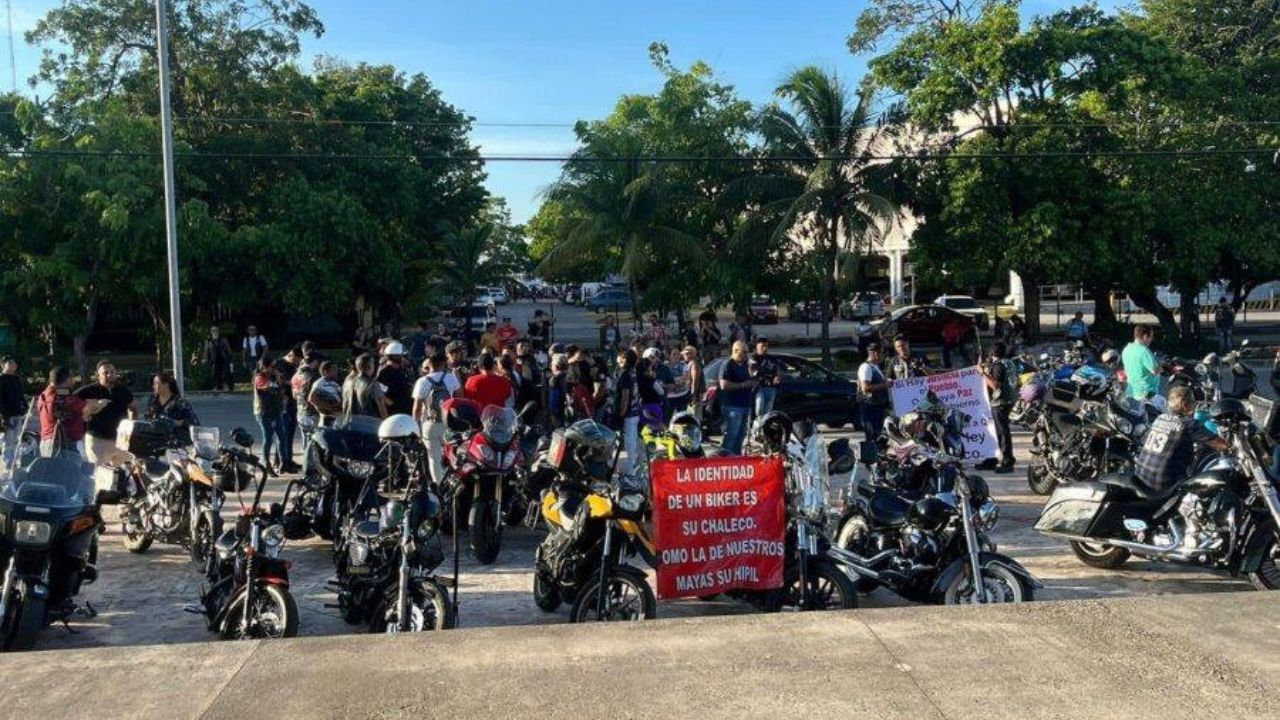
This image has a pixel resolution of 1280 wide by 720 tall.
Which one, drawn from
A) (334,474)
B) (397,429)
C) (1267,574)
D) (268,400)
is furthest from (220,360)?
(1267,574)

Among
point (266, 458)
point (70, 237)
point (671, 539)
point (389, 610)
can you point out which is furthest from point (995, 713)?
point (70, 237)

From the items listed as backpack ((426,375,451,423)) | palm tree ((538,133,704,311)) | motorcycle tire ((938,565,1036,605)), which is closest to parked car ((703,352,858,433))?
backpack ((426,375,451,423))

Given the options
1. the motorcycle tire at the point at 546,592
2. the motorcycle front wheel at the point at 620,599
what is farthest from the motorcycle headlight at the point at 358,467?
the motorcycle front wheel at the point at 620,599

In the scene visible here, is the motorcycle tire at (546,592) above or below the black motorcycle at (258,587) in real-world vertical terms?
below

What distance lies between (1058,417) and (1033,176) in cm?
1902

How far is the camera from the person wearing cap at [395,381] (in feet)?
42.3

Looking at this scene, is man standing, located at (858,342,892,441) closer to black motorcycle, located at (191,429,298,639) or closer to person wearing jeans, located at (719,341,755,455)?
person wearing jeans, located at (719,341,755,455)

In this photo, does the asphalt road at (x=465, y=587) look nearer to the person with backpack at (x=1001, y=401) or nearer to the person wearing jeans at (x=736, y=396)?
the person with backpack at (x=1001, y=401)

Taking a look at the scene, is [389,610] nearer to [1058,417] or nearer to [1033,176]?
[1058,417]

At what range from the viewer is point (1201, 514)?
8055mm

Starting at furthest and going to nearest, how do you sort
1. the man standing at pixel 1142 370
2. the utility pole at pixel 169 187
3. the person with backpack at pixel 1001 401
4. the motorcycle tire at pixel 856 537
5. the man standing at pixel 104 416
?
the utility pole at pixel 169 187
the person with backpack at pixel 1001 401
the man standing at pixel 1142 370
the man standing at pixel 104 416
the motorcycle tire at pixel 856 537

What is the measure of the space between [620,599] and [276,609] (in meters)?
2.05

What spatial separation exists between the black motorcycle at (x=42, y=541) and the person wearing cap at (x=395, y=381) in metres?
5.40

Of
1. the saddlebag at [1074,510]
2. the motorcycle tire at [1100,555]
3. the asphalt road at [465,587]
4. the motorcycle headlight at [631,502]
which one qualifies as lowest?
the asphalt road at [465,587]
